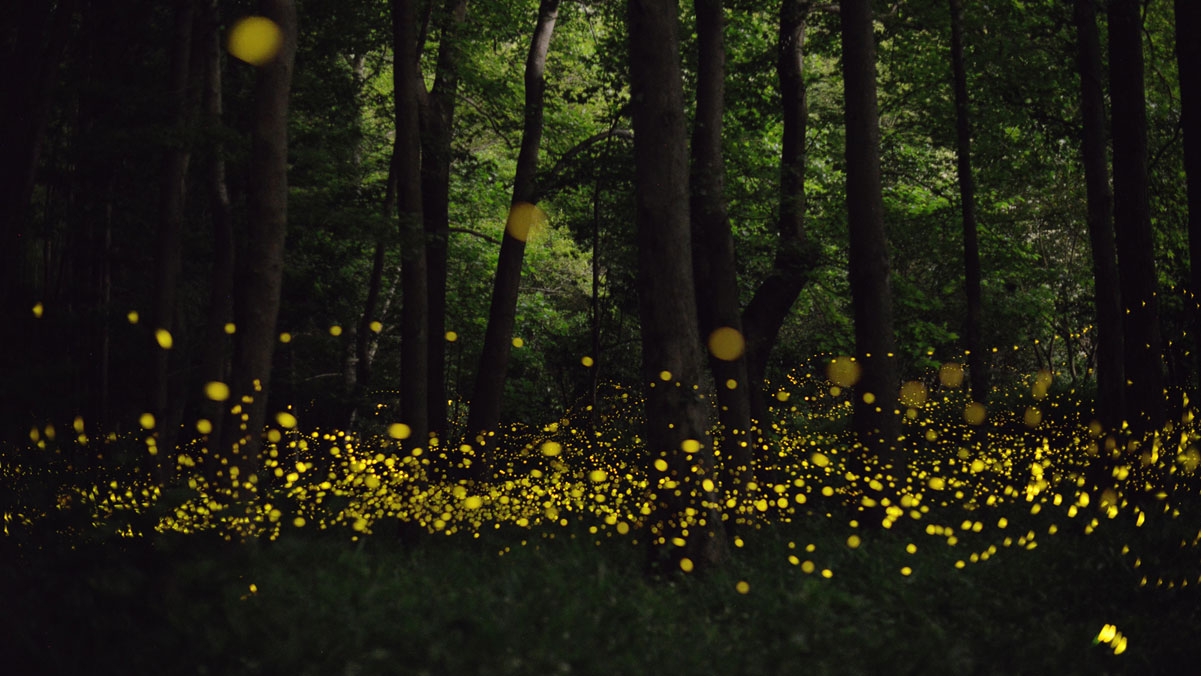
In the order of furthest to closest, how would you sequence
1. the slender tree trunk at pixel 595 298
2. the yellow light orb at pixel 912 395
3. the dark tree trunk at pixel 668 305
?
the yellow light orb at pixel 912 395
the slender tree trunk at pixel 595 298
the dark tree trunk at pixel 668 305

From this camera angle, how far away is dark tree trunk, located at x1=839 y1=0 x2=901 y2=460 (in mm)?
9914

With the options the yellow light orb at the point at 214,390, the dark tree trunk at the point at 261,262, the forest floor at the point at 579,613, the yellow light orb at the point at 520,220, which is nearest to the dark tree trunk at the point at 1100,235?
the forest floor at the point at 579,613

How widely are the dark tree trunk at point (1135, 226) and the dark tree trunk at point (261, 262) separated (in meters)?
10.5

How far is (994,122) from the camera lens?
15.5m

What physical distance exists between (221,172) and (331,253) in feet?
13.1

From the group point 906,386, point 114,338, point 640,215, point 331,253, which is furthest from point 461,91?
point 906,386

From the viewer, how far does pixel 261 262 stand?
28.9ft

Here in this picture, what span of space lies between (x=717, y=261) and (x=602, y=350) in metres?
10.2

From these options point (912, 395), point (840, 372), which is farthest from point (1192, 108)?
point (840, 372)

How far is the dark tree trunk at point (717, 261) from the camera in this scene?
35.7 feet

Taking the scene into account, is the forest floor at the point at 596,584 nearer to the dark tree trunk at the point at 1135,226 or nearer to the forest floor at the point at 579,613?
the forest floor at the point at 579,613

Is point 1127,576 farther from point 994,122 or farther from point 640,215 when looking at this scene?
point 994,122

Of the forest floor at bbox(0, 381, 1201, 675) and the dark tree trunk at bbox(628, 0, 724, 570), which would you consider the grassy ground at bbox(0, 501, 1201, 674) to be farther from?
the dark tree trunk at bbox(628, 0, 724, 570)

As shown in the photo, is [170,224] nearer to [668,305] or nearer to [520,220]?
[520,220]
